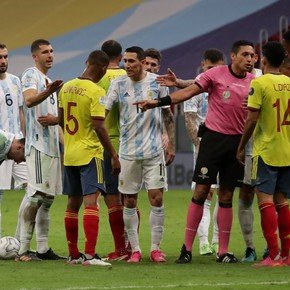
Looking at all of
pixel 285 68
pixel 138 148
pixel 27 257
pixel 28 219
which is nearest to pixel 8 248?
pixel 27 257

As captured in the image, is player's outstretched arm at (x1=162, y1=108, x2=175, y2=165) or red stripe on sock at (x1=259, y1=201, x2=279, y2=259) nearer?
red stripe on sock at (x1=259, y1=201, x2=279, y2=259)

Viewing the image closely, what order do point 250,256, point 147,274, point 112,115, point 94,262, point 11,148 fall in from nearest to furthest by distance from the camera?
point 11,148 → point 147,274 → point 94,262 → point 250,256 → point 112,115

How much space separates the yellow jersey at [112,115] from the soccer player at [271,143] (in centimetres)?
151

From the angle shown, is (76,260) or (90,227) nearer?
(90,227)

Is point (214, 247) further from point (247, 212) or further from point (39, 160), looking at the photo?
point (39, 160)

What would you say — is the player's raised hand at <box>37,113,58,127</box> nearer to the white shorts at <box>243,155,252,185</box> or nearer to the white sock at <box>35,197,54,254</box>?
the white sock at <box>35,197,54,254</box>

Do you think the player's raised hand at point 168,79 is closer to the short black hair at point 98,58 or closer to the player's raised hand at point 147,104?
the player's raised hand at point 147,104

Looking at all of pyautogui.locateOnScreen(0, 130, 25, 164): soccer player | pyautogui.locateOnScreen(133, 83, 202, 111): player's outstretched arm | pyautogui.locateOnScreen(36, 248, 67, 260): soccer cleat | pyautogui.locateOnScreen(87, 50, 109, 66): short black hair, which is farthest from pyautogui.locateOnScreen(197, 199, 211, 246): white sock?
pyautogui.locateOnScreen(0, 130, 25, 164): soccer player

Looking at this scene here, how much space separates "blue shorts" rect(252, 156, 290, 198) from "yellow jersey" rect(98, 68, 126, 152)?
1.63 m

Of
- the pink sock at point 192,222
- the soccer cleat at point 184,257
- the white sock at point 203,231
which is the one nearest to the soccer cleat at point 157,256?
the soccer cleat at point 184,257

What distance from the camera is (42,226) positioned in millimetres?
12289

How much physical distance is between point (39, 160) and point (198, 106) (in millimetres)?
2151

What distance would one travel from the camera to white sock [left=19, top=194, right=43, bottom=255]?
12133 mm

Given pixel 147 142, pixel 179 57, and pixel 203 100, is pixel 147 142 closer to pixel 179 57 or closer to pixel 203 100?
pixel 203 100
